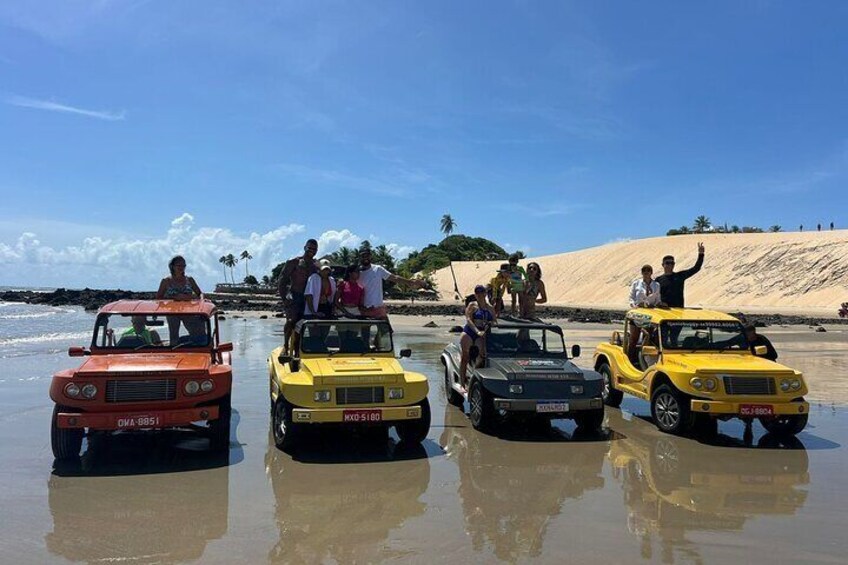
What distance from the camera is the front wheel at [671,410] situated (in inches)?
347

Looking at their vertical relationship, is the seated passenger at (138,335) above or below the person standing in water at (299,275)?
below

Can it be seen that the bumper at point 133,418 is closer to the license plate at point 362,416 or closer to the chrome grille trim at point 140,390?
the chrome grille trim at point 140,390

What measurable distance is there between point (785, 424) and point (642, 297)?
11.0 ft

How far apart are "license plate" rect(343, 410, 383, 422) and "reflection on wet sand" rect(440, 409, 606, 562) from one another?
108 centimetres

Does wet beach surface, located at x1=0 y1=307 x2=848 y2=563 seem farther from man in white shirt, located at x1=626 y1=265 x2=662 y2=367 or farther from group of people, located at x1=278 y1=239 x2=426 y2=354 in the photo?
group of people, located at x1=278 y1=239 x2=426 y2=354

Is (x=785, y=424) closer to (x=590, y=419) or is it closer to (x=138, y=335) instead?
(x=590, y=419)

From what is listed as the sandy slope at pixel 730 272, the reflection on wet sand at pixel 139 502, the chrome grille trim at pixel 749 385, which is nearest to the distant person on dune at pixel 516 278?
the chrome grille trim at pixel 749 385

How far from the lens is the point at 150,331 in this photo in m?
8.49

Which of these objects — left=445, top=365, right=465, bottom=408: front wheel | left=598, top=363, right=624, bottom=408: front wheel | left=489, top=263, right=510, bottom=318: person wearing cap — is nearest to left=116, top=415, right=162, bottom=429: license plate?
left=445, top=365, right=465, bottom=408: front wheel

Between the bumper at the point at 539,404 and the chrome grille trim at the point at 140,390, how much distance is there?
4.24 metres

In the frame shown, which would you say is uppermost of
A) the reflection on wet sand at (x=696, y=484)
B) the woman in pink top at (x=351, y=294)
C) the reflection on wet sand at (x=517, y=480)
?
the woman in pink top at (x=351, y=294)

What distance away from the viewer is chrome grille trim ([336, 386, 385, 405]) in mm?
7699

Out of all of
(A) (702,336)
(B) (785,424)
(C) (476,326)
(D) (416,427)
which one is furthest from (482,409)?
(B) (785,424)

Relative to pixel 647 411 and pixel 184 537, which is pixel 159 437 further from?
pixel 647 411
